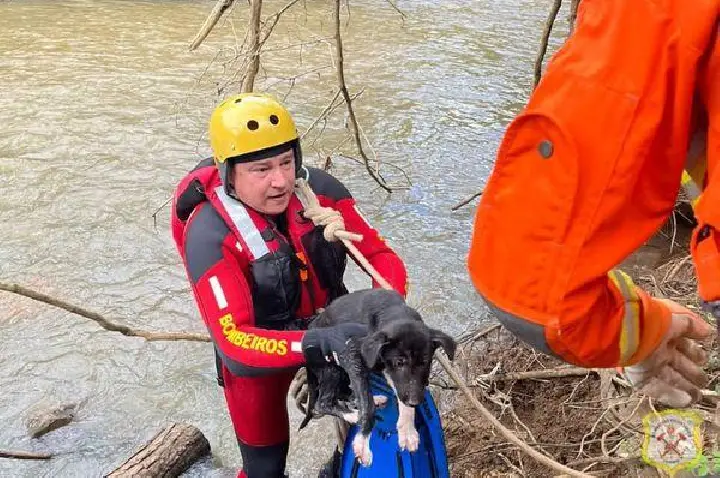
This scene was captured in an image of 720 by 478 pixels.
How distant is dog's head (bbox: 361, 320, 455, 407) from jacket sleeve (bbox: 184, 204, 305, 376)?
1.68 feet

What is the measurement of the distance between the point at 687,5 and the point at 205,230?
222cm

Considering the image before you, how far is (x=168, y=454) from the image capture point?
4.25 m

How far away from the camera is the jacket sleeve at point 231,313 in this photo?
279 centimetres

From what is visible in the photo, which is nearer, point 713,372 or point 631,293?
point 631,293

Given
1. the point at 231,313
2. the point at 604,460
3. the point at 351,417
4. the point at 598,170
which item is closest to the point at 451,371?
the point at 351,417

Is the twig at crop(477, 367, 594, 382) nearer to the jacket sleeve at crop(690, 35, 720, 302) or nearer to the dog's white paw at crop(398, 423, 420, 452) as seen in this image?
the dog's white paw at crop(398, 423, 420, 452)

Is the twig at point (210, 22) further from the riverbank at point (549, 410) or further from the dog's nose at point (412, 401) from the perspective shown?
the dog's nose at point (412, 401)

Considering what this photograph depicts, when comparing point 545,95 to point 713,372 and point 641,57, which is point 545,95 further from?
point 713,372

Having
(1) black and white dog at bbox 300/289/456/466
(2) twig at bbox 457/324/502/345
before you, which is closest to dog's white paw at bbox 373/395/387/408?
(1) black and white dog at bbox 300/289/456/466

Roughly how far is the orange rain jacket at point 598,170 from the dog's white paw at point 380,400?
1.21m

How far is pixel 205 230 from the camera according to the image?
2980mm

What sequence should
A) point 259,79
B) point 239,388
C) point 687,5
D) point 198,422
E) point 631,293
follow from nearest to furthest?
point 687,5
point 631,293
point 239,388
point 198,422
point 259,79

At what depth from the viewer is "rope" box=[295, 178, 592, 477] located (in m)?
2.62

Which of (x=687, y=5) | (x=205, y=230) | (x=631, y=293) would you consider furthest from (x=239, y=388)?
(x=687, y=5)
